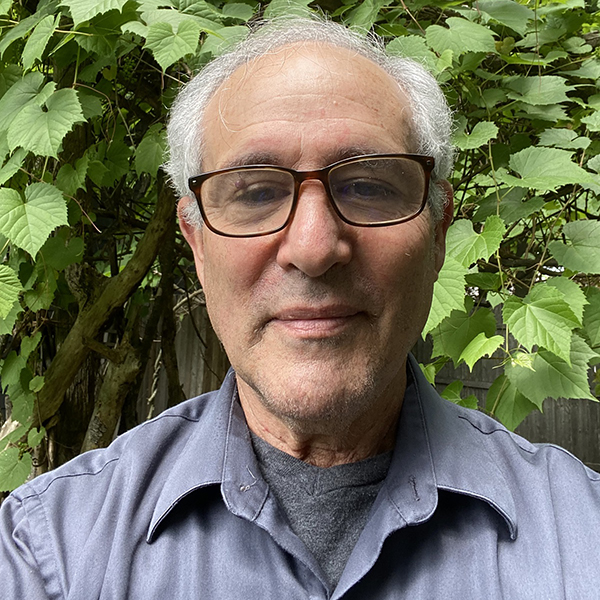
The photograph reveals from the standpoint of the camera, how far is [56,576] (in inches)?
42.7

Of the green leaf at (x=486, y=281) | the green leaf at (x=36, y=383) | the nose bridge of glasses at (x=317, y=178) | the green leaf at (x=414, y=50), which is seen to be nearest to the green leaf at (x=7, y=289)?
the green leaf at (x=36, y=383)

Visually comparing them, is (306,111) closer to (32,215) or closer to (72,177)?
(32,215)

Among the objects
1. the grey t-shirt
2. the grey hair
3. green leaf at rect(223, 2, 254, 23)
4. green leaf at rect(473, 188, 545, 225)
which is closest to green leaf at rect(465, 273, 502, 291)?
green leaf at rect(473, 188, 545, 225)

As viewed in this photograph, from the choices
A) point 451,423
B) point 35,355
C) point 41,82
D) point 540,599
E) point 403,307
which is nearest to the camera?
point 540,599

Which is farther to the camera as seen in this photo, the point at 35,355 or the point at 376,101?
the point at 35,355

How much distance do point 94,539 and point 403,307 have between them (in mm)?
720

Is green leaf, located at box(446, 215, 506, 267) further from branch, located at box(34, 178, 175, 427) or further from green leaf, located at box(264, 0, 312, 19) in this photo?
branch, located at box(34, 178, 175, 427)

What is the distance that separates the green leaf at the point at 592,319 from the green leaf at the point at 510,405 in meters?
0.24

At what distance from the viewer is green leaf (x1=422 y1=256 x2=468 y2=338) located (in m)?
1.41

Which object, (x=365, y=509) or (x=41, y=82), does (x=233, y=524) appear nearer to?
(x=365, y=509)

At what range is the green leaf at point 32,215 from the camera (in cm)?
148

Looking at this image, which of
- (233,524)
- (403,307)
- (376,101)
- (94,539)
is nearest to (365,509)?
(233,524)

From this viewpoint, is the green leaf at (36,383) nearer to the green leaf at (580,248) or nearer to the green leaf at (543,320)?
the green leaf at (543,320)

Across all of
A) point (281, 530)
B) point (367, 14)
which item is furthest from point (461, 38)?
point (281, 530)
